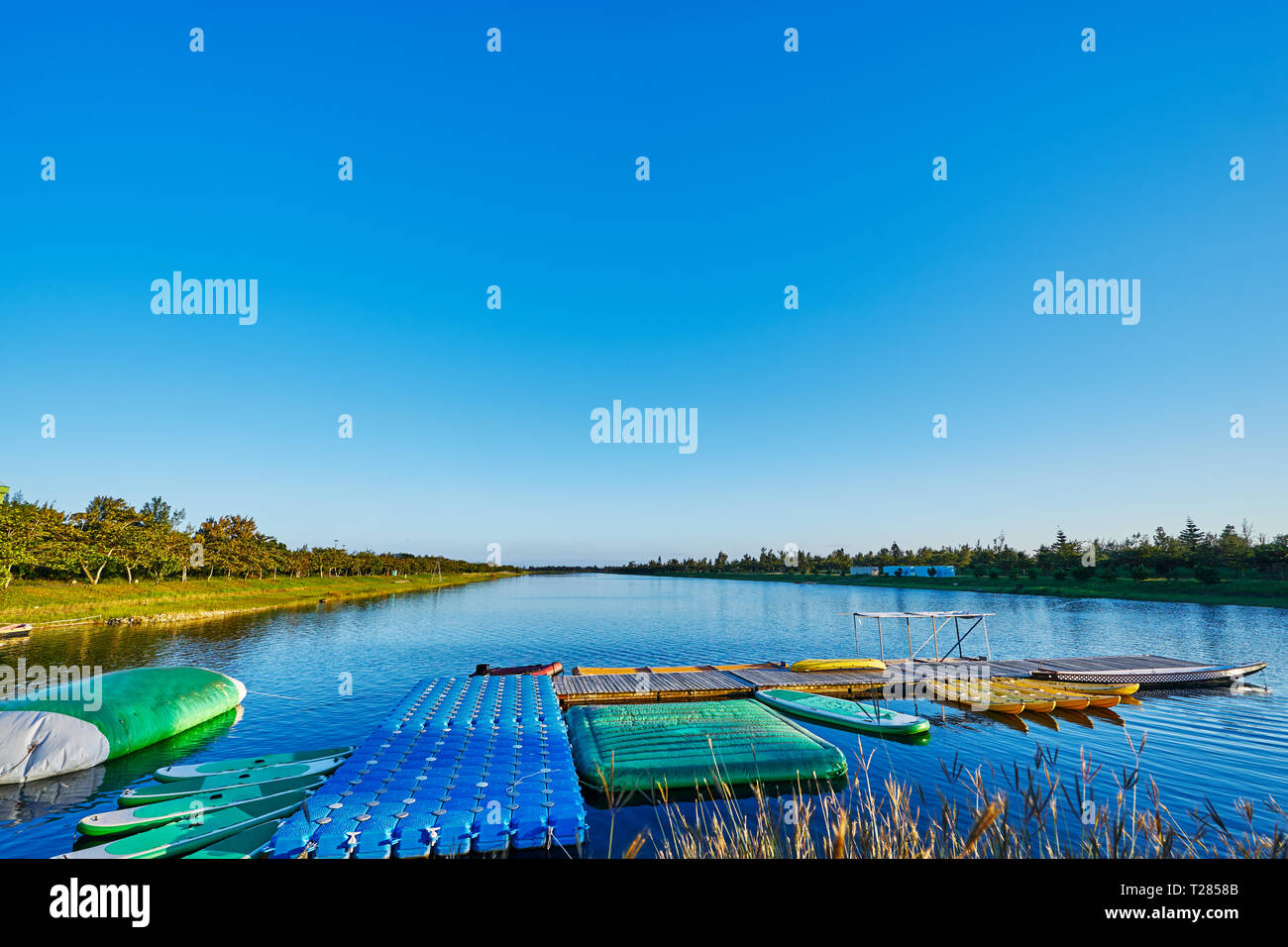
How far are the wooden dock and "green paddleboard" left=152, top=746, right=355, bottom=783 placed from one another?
36.4ft

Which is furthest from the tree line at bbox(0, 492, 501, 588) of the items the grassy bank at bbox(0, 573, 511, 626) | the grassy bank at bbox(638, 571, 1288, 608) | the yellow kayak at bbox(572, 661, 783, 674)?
the grassy bank at bbox(638, 571, 1288, 608)

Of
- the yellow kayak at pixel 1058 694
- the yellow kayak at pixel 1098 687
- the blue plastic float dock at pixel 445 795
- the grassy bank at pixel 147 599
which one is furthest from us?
the grassy bank at pixel 147 599

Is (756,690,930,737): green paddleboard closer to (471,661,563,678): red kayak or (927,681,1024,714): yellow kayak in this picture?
(927,681,1024,714): yellow kayak

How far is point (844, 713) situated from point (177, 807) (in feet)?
75.5

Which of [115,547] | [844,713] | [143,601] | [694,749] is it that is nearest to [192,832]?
[694,749]

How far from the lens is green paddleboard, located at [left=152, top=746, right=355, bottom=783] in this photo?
16.8m

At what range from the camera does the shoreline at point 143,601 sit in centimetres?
5269

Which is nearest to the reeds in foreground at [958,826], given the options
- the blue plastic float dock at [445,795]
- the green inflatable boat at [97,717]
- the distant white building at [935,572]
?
the blue plastic float dock at [445,795]

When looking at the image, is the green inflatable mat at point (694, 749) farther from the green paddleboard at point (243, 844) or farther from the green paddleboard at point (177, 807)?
the green paddleboard at point (177, 807)

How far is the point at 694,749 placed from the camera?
18.7 m

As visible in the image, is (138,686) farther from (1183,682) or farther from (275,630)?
(1183,682)

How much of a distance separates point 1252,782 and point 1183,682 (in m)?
17.6

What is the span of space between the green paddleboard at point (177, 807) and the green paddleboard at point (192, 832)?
246mm
